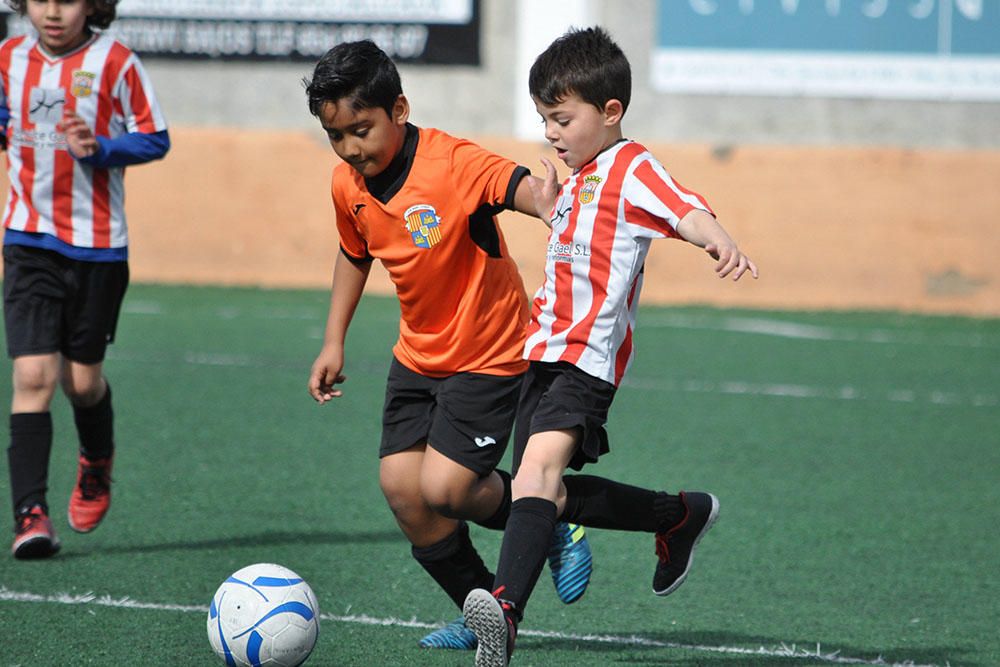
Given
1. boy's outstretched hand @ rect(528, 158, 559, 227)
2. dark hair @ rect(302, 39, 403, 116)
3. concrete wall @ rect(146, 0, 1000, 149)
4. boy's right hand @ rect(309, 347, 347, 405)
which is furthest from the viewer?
concrete wall @ rect(146, 0, 1000, 149)

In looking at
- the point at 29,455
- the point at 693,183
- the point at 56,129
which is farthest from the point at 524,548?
the point at 693,183

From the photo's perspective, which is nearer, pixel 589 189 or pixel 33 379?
pixel 589 189

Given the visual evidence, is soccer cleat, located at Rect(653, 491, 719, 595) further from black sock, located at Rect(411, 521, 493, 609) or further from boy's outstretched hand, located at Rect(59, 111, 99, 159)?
boy's outstretched hand, located at Rect(59, 111, 99, 159)

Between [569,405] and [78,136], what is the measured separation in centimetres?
195

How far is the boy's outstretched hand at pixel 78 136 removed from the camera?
15.2ft

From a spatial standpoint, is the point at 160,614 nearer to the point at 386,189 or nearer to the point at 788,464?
the point at 386,189

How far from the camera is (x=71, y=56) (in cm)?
488

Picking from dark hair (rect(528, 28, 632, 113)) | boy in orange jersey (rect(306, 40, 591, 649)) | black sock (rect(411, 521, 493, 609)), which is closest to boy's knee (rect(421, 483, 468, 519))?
boy in orange jersey (rect(306, 40, 591, 649))

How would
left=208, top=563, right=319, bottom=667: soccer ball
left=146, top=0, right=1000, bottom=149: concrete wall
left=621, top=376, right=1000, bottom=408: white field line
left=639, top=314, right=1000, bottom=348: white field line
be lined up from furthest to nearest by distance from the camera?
1. left=146, top=0, right=1000, bottom=149: concrete wall
2. left=639, top=314, right=1000, bottom=348: white field line
3. left=621, top=376, right=1000, bottom=408: white field line
4. left=208, top=563, right=319, bottom=667: soccer ball

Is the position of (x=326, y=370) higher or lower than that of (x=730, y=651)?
higher

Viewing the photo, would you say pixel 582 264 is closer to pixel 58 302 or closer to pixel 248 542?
pixel 248 542

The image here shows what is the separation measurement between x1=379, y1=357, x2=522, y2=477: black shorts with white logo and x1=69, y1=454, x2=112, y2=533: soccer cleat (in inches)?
58.6

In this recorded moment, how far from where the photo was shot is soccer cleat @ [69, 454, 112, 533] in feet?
16.3

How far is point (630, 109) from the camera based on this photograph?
1263 centimetres
